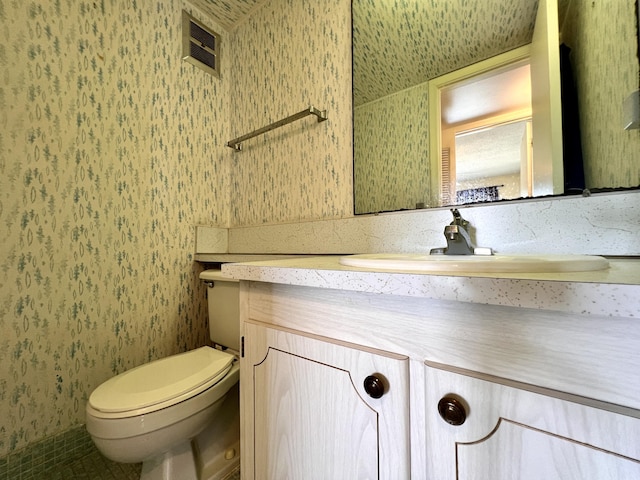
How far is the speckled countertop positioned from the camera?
263mm

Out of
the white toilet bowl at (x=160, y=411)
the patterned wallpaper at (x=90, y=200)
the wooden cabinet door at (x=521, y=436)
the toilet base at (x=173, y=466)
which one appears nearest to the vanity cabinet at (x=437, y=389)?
the wooden cabinet door at (x=521, y=436)

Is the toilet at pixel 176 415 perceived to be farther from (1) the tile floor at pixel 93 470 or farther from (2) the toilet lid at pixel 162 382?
(1) the tile floor at pixel 93 470

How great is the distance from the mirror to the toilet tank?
663mm

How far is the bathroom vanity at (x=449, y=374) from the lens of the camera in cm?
28

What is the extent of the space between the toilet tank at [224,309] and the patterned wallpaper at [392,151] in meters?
0.65

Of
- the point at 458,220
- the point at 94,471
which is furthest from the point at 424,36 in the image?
the point at 94,471

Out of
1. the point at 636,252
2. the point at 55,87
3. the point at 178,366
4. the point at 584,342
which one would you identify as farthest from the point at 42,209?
the point at 636,252

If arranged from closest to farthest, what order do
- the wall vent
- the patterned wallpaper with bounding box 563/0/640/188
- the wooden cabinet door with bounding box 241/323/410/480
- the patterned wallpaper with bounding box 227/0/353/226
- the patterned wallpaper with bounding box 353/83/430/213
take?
the wooden cabinet door with bounding box 241/323/410/480 → the patterned wallpaper with bounding box 563/0/640/188 → the patterned wallpaper with bounding box 353/83/430/213 → the patterned wallpaper with bounding box 227/0/353/226 → the wall vent

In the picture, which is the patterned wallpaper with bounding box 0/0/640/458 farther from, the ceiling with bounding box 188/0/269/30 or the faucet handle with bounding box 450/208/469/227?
the faucet handle with bounding box 450/208/469/227

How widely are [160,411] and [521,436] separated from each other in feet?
2.70

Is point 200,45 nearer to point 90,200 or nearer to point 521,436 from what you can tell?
point 90,200

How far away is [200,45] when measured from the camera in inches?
54.9

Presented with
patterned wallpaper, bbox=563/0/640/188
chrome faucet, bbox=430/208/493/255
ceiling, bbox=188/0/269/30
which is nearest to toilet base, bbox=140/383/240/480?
chrome faucet, bbox=430/208/493/255

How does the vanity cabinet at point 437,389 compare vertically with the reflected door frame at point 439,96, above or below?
below
